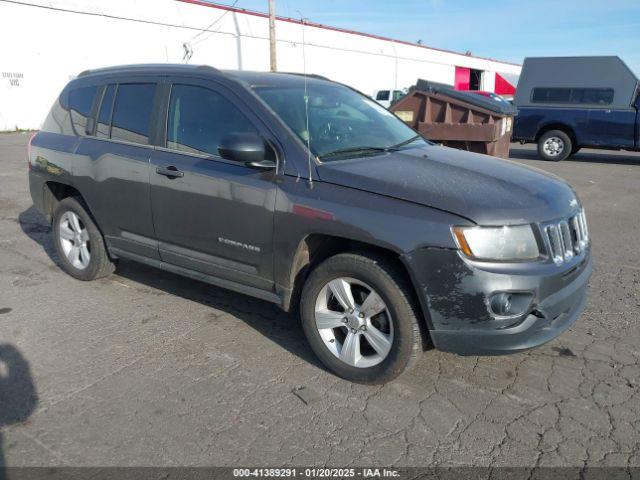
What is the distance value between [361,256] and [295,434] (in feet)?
3.41

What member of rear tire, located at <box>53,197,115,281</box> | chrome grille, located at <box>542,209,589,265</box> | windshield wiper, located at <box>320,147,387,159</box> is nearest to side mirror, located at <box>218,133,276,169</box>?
windshield wiper, located at <box>320,147,387,159</box>

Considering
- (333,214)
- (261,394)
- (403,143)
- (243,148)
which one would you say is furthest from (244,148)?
(261,394)

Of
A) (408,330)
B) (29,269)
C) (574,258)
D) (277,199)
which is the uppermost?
(277,199)

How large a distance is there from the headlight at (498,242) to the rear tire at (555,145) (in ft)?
39.3

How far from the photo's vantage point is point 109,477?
259 cm

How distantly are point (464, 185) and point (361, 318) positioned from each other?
98 centimetres

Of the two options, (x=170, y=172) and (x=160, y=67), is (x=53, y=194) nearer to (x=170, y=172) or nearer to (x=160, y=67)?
(x=160, y=67)

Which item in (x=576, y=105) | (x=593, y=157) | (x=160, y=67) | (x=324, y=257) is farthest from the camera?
(x=593, y=157)

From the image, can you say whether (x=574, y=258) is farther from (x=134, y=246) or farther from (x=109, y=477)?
(x=134, y=246)

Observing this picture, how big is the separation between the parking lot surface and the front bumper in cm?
43

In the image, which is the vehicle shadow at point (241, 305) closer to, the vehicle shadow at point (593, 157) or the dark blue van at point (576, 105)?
the dark blue van at point (576, 105)

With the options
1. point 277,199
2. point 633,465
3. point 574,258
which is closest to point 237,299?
point 277,199

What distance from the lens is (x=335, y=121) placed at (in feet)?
13.0

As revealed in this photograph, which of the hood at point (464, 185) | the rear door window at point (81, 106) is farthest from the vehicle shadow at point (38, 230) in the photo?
the hood at point (464, 185)
